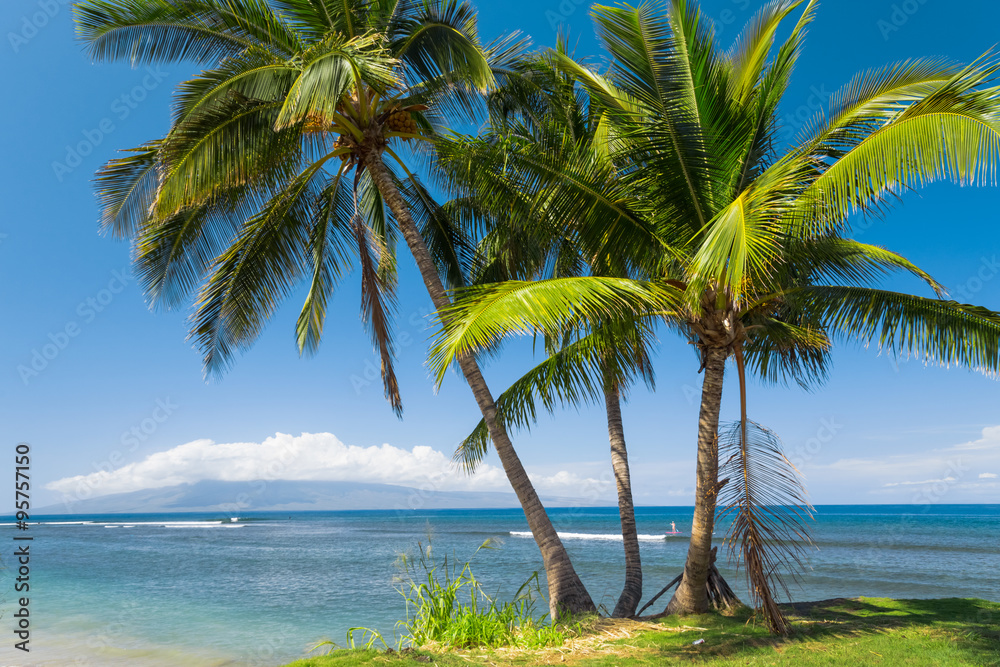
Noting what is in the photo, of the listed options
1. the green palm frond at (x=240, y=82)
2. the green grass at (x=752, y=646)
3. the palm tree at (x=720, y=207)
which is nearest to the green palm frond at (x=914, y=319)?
the palm tree at (x=720, y=207)

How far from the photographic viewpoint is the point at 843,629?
6609 mm

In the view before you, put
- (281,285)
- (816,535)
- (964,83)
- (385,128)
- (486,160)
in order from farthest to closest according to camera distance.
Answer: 1. (816,535)
2. (281,285)
3. (385,128)
4. (486,160)
5. (964,83)

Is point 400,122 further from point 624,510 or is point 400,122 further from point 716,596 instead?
point 716,596

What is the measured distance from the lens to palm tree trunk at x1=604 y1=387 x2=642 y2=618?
857 centimetres

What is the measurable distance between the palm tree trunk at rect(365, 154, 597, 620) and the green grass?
20.7 inches

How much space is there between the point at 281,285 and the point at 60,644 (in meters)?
7.81

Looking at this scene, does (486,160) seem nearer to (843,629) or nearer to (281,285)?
(281,285)

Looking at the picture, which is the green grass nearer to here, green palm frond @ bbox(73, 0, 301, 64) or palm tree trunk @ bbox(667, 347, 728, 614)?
palm tree trunk @ bbox(667, 347, 728, 614)

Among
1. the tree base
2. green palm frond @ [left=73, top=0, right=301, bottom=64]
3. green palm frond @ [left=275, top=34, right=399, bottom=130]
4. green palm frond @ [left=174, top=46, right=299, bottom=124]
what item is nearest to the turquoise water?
the tree base

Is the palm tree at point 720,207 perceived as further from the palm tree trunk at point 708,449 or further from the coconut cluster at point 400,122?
the coconut cluster at point 400,122

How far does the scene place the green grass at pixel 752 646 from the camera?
213 inches

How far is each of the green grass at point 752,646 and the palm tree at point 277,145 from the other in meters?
1.02

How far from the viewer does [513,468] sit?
7.35 m

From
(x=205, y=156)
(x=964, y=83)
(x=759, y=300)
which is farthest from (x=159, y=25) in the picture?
(x=964, y=83)
